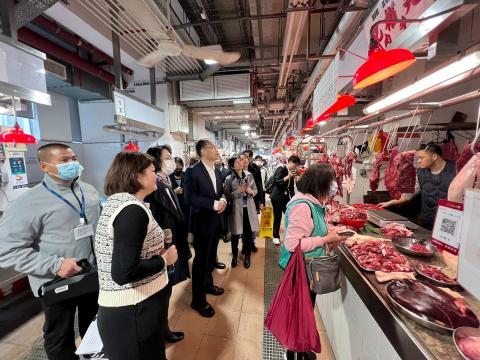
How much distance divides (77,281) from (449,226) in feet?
6.95

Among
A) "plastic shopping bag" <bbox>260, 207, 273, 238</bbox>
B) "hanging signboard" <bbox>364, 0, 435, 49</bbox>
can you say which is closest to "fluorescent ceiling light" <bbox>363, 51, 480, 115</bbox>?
"hanging signboard" <bbox>364, 0, 435, 49</bbox>

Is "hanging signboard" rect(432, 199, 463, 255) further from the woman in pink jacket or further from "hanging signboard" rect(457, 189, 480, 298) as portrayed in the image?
the woman in pink jacket

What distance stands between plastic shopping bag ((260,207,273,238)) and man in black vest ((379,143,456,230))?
2186mm

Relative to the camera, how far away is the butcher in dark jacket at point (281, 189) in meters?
4.23

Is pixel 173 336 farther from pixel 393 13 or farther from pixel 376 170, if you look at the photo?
pixel 393 13

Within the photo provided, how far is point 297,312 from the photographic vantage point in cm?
152

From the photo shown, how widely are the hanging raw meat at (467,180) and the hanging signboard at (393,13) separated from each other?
960 mm

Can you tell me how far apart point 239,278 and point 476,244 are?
2.88 meters

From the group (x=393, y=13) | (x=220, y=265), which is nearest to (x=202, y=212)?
(x=220, y=265)

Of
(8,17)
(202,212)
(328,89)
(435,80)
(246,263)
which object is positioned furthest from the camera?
(246,263)

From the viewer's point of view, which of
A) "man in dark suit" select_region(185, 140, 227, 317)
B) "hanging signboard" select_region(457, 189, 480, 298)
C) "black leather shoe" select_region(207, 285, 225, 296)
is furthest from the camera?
"black leather shoe" select_region(207, 285, 225, 296)

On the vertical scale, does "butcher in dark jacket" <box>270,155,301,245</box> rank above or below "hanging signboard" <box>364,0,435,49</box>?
below

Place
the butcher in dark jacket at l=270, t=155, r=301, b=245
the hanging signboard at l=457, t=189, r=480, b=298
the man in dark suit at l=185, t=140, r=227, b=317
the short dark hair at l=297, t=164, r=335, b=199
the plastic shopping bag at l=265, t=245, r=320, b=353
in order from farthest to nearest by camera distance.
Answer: the butcher in dark jacket at l=270, t=155, r=301, b=245, the man in dark suit at l=185, t=140, r=227, b=317, the short dark hair at l=297, t=164, r=335, b=199, the plastic shopping bag at l=265, t=245, r=320, b=353, the hanging signboard at l=457, t=189, r=480, b=298

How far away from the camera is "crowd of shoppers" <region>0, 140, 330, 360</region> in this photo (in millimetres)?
1103
